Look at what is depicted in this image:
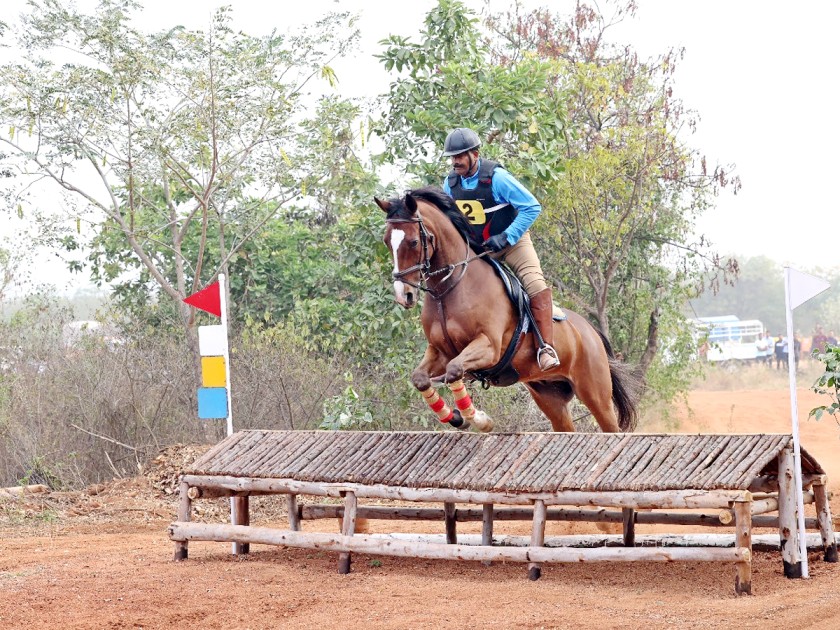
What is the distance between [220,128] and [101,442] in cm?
445

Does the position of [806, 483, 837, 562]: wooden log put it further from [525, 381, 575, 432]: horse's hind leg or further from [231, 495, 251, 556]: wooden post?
[231, 495, 251, 556]: wooden post

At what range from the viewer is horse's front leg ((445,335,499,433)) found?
7.10 meters

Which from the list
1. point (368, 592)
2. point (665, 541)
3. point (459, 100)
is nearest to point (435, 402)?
point (368, 592)

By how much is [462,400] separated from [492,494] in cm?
82

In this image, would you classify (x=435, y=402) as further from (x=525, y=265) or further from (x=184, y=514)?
(x=184, y=514)

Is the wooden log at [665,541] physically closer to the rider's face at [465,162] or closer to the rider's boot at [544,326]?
the rider's boot at [544,326]

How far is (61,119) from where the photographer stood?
14.0 m

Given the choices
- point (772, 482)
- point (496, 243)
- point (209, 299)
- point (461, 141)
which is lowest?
point (772, 482)

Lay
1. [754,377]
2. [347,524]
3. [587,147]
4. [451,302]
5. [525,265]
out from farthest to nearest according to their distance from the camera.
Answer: [754,377] → [587,147] → [525,265] → [451,302] → [347,524]

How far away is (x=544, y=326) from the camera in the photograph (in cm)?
799

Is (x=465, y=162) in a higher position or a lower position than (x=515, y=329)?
higher

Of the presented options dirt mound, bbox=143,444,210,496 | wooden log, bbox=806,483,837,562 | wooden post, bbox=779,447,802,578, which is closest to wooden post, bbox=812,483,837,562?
wooden log, bbox=806,483,837,562

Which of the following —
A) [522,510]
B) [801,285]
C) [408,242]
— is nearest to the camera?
[801,285]

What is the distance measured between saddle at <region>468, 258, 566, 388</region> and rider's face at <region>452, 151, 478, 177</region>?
2.17ft
